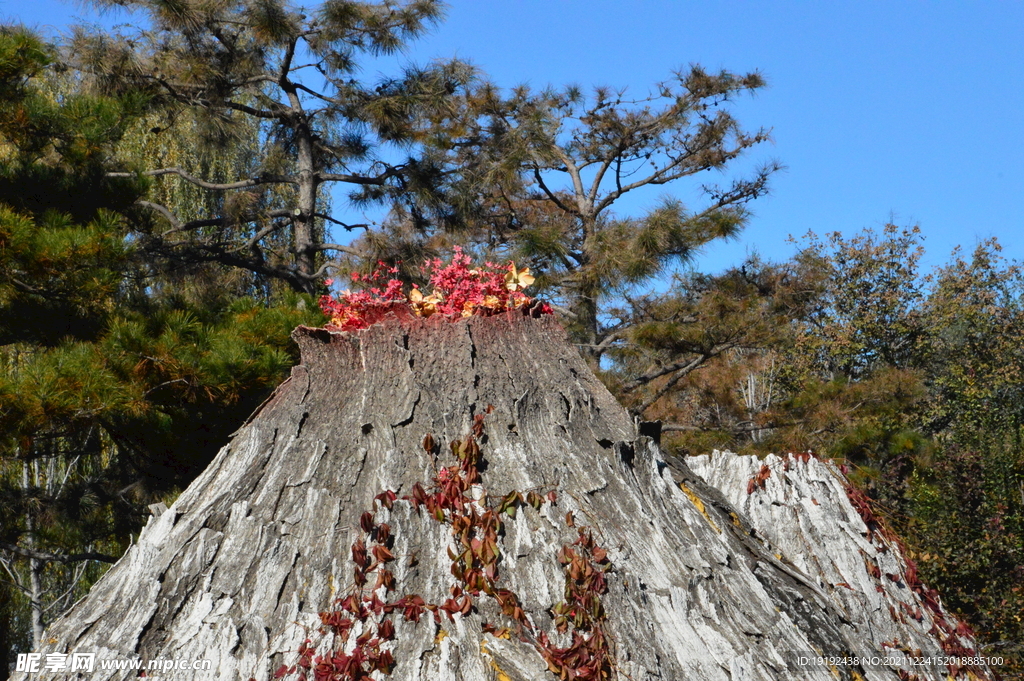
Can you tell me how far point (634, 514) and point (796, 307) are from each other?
8097 millimetres

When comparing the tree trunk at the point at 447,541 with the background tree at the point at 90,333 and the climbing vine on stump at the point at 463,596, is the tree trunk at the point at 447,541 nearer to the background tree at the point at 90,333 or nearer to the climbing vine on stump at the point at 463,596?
the climbing vine on stump at the point at 463,596

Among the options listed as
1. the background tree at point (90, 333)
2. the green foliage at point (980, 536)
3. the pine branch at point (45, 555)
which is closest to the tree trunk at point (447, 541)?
the background tree at point (90, 333)

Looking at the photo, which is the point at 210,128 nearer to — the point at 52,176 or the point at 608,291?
the point at 52,176

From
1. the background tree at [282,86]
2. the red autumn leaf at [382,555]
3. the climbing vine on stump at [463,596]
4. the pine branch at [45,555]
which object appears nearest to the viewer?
the climbing vine on stump at [463,596]

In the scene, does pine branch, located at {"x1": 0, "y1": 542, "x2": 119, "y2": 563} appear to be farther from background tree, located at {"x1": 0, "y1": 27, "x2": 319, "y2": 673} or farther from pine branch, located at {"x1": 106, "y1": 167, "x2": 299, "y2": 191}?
pine branch, located at {"x1": 106, "y1": 167, "x2": 299, "y2": 191}

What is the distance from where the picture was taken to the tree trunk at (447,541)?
2.22 m

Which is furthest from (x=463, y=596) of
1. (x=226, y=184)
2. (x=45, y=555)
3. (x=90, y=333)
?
(x=226, y=184)

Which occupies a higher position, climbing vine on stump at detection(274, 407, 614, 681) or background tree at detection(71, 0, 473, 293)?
background tree at detection(71, 0, 473, 293)

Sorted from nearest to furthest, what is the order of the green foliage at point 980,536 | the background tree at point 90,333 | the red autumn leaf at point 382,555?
the red autumn leaf at point 382,555 → the background tree at point 90,333 → the green foliage at point 980,536

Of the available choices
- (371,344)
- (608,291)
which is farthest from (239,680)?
(608,291)

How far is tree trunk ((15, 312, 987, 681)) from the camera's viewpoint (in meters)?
2.22

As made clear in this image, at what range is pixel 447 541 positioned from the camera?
239 cm

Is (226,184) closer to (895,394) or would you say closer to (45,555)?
(45,555)

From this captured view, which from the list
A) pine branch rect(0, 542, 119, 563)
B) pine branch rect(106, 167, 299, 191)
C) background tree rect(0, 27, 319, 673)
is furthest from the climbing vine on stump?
pine branch rect(106, 167, 299, 191)
